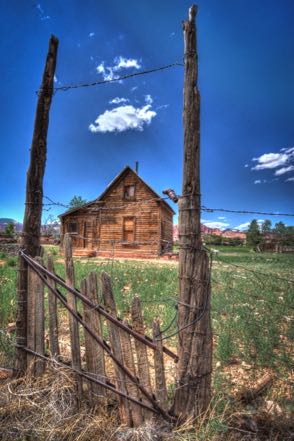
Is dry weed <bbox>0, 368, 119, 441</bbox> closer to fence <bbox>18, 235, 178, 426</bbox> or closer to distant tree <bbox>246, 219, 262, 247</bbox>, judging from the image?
fence <bbox>18, 235, 178, 426</bbox>

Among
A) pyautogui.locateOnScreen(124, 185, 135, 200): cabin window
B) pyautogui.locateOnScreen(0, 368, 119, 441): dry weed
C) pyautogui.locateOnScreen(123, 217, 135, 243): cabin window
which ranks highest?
pyautogui.locateOnScreen(124, 185, 135, 200): cabin window

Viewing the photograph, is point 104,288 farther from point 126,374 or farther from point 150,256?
point 150,256

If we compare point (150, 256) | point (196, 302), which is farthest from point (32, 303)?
point (150, 256)

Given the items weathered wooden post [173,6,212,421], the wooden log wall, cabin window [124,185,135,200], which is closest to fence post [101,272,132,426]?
weathered wooden post [173,6,212,421]

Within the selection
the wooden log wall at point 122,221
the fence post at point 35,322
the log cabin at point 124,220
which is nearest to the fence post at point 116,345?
the fence post at point 35,322

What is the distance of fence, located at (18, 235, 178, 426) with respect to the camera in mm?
2359

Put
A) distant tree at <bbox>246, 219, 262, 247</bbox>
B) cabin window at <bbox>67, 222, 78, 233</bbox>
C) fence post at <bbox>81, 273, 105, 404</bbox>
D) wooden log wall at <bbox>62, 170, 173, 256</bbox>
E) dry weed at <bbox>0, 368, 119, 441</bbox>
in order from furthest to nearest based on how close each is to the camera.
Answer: cabin window at <bbox>67, 222, 78, 233</bbox> < wooden log wall at <bbox>62, 170, 173, 256</bbox> < distant tree at <bbox>246, 219, 262, 247</bbox> < fence post at <bbox>81, 273, 105, 404</bbox> < dry weed at <bbox>0, 368, 119, 441</bbox>

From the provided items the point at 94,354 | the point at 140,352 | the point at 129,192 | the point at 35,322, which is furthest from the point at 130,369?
the point at 129,192

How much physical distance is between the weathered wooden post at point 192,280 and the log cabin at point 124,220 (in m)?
18.9

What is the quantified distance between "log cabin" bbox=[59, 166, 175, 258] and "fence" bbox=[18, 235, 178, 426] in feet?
60.9

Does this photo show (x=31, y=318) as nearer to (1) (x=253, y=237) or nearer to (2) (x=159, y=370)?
(2) (x=159, y=370)

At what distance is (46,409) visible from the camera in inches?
97.7

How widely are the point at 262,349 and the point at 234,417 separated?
126cm

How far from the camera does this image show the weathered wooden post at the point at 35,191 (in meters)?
3.04
